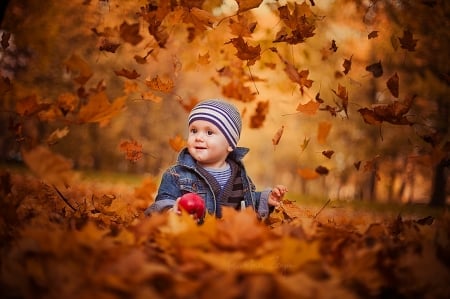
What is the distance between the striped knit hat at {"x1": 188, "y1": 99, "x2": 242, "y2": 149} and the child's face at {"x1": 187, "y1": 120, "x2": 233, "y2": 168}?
1.3 inches

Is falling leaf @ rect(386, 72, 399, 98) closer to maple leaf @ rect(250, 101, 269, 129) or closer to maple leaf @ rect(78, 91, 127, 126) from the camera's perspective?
maple leaf @ rect(78, 91, 127, 126)

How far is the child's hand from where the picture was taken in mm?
2625

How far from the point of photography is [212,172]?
9.09 ft

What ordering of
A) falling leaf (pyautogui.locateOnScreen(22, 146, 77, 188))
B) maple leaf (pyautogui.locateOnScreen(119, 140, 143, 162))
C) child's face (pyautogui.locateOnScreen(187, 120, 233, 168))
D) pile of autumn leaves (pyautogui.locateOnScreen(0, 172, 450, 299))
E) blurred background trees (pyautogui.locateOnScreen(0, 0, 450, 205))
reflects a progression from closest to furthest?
pile of autumn leaves (pyautogui.locateOnScreen(0, 172, 450, 299)) → falling leaf (pyautogui.locateOnScreen(22, 146, 77, 188)) → blurred background trees (pyautogui.locateOnScreen(0, 0, 450, 205)) → child's face (pyautogui.locateOnScreen(187, 120, 233, 168)) → maple leaf (pyautogui.locateOnScreen(119, 140, 143, 162))

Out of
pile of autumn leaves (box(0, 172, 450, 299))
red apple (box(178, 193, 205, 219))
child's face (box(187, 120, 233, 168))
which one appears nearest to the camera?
pile of autumn leaves (box(0, 172, 450, 299))

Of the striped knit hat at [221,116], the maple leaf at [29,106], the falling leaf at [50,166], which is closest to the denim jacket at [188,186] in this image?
the striped knit hat at [221,116]

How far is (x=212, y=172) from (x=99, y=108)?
1142 mm

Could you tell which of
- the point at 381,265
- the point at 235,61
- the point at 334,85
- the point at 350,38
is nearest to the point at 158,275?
the point at 381,265

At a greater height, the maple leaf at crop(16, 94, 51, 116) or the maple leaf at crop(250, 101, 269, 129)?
the maple leaf at crop(250, 101, 269, 129)

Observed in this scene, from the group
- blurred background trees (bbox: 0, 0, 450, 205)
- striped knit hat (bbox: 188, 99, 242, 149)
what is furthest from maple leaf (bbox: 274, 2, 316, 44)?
striped knit hat (bbox: 188, 99, 242, 149)

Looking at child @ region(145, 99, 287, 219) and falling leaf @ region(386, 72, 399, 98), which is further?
child @ region(145, 99, 287, 219)

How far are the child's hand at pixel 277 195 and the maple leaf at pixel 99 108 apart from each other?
122cm

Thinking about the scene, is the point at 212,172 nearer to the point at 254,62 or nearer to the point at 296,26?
the point at 254,62

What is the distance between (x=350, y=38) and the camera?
480 cm
